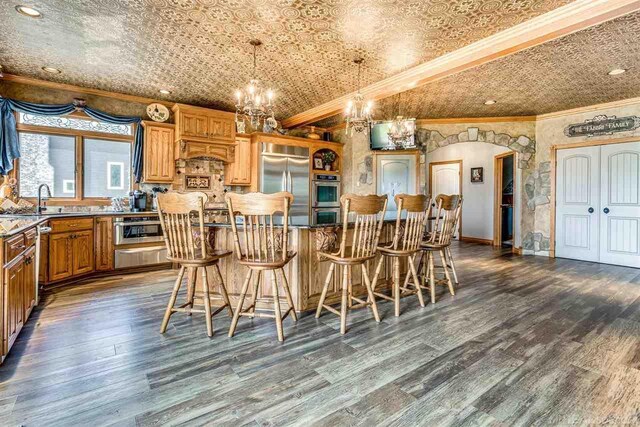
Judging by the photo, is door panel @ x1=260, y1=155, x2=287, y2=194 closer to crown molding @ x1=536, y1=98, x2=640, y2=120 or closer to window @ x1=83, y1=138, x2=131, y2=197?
window @ x1=83, y1=138, x2=131, y2=197

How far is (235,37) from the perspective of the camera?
3158 mm

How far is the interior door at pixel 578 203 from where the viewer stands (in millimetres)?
5410

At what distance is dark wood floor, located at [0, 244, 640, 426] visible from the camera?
5.14ft

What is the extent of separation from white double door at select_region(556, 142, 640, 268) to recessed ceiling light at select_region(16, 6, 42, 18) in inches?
298

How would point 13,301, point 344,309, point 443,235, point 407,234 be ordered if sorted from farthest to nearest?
point 443,235
point 407,234
point 344,309
point 13,301

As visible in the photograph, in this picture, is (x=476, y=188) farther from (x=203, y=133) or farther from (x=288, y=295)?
(x=288, y=295)

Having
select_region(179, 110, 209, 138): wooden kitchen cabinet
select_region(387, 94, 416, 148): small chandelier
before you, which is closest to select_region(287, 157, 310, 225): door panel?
select_region(179, 110, 209, 138): wooden kitchen cabinet

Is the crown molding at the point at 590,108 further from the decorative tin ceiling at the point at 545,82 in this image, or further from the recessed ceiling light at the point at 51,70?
the recessed ceiling light at the point at 51,70

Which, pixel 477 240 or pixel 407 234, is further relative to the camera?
pixel 477 240

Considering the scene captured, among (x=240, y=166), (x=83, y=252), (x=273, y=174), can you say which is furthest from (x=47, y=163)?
(x=273, y=174)

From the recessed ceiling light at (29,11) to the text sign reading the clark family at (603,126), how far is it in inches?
296

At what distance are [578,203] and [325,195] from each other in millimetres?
4605

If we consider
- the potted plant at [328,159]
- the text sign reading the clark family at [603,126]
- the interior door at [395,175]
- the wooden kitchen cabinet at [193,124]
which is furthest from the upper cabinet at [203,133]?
the text sign reading the clark family at [603,126]

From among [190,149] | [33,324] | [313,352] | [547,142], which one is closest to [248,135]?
[190,149]
